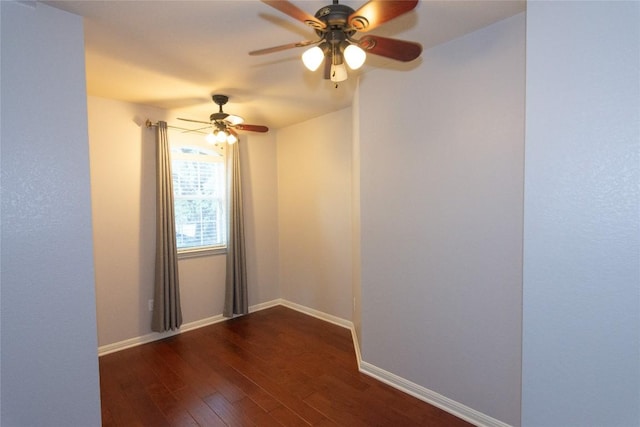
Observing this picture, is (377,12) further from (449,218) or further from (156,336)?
(156,336)

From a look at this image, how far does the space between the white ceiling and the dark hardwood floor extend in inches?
105

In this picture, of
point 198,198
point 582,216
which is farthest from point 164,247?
point 582,216

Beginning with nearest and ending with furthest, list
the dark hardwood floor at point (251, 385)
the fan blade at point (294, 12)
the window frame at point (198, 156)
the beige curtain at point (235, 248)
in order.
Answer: the fan blade at point (294, 12)
the dark hardwood floor at point (251, 385)
the window frame at point (198, 156)
the beige curtain at point (235, 248)

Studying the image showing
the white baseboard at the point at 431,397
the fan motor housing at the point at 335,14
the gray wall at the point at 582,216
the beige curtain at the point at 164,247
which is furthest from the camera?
the beige curtain at the point at 164,247

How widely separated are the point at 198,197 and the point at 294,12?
10.4ft

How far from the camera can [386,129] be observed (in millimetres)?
2580

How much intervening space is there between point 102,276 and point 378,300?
9.45 feet

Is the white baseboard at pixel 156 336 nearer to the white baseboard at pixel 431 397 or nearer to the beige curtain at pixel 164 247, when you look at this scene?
the beige curtain at pixel 164 247

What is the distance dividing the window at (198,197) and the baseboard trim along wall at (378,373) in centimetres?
100

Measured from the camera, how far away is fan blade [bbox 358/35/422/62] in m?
1.50

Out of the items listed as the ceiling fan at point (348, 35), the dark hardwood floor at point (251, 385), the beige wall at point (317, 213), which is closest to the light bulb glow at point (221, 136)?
the beige wall at point (317, 213)

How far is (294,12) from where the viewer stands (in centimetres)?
130

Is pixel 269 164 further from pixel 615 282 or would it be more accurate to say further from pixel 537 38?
pixel 615 282

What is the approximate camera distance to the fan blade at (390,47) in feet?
4.92
